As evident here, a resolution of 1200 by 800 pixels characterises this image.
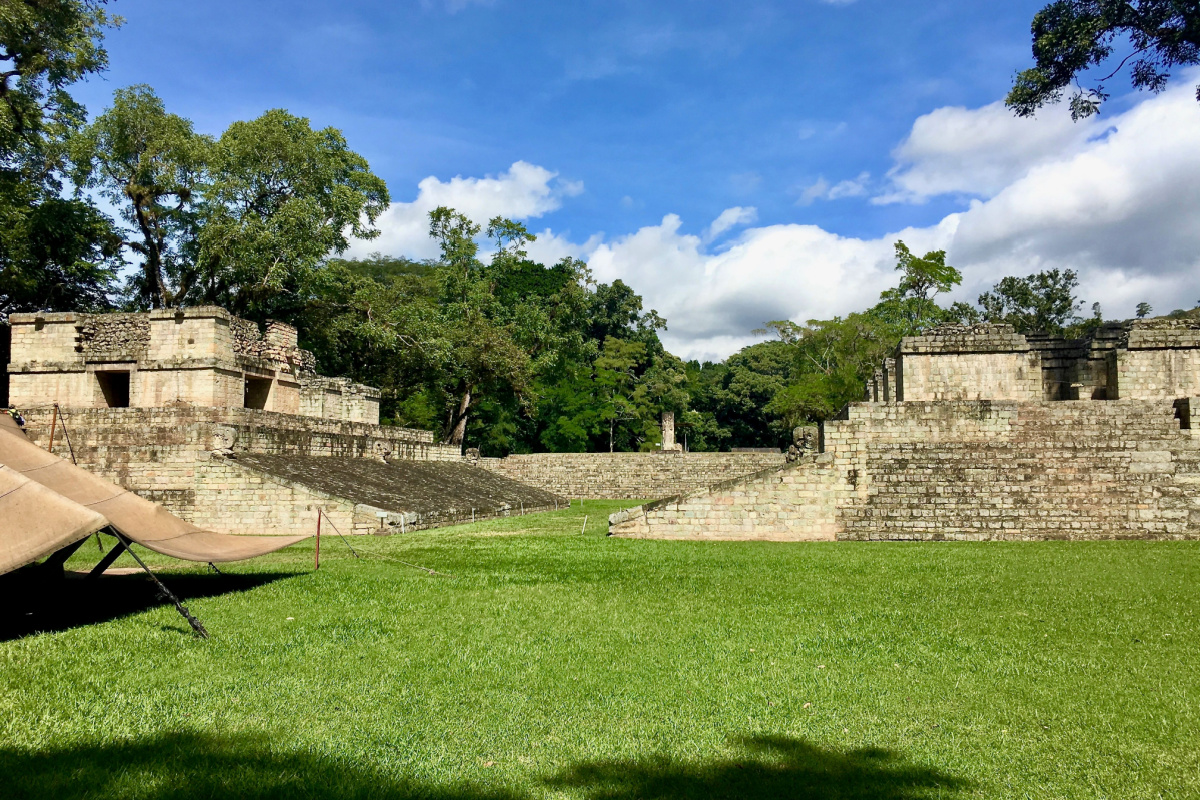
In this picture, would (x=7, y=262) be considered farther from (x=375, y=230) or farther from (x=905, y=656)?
(x=905, y=656)

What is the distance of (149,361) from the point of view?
17141 mm

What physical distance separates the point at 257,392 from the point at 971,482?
17112 millimetres

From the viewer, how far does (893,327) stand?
33469mm

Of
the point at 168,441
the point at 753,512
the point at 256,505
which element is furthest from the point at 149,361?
the point at 753,512

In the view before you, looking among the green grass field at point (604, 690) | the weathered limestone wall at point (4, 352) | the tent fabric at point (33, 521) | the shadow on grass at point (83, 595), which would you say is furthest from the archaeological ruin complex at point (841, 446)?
the tent fabric at point (33, 521)

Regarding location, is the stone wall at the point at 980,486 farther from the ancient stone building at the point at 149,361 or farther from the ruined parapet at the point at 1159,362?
the ancient stone building at the point at 149,361

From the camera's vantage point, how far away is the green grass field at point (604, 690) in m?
3.27

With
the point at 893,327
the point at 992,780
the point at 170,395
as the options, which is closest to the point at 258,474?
the point at 170,395

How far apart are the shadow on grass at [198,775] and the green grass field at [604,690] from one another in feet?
Answer: 0.05

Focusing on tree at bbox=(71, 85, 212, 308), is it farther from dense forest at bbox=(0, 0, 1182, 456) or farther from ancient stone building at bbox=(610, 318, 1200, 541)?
ancient stone building at bbox=(610, 318, 1200, 541)

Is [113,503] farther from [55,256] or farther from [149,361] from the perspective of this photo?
[55,256]

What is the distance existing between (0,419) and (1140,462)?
53.9ft

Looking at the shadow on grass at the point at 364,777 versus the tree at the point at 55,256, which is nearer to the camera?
the shadow on grass at the point at 364,777

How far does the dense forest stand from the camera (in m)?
22.2
